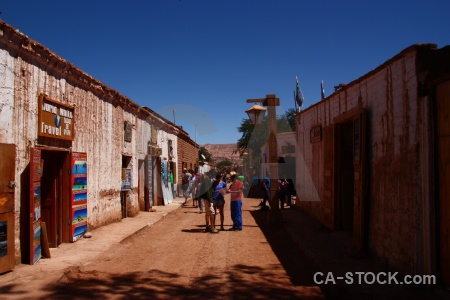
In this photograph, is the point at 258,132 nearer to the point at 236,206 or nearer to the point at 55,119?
the point at 236,206

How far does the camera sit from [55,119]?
7.87m

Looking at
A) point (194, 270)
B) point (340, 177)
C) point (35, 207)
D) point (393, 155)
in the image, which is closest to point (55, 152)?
point (35, 207)

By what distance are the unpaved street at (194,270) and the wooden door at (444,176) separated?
1.55m

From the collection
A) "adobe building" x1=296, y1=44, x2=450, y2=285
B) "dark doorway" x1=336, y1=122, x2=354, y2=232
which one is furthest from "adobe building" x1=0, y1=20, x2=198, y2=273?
"dark doorway" x1=336, y1=122, x2=354, y2=232

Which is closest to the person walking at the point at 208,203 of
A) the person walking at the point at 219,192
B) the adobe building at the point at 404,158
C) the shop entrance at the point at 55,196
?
the person walking at the point at 219,192

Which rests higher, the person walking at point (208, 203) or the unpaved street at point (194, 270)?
the person walking at point (208, 203)

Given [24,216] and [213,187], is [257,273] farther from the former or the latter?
[213,187]

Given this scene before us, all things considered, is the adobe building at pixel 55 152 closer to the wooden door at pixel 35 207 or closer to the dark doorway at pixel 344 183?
the wooden door at pixel 35 207

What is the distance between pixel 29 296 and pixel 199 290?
2.15m

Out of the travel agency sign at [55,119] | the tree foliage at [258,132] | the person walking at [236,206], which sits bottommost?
the person walking at [236,206]

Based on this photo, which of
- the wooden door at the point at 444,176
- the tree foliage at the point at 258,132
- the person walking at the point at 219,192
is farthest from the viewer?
the tree foliage at the point at 258,132

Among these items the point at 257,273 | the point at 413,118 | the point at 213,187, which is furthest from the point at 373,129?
the point at 213,187

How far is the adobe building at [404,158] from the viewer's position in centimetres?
475

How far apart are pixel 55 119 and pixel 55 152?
839 millimetres
